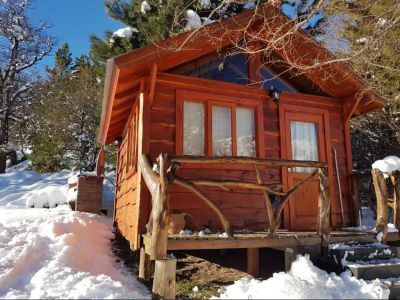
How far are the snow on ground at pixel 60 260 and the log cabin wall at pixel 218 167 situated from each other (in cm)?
153

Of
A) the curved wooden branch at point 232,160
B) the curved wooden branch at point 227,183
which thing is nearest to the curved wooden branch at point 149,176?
the curved wooden branch at point 232,160

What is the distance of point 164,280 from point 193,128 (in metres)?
3.23

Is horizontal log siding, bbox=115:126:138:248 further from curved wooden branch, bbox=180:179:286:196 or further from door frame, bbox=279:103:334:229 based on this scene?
door frame, bbox=279:103:334:229

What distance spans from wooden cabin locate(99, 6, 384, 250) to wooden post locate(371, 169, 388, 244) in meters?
1.44

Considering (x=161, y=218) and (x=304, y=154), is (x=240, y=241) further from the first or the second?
(x=304, y=154)

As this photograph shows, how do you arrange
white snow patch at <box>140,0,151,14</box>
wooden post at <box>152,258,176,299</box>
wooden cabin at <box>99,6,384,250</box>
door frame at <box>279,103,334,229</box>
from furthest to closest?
1. white snow patch at <box>140,0,151,14</box>
2. door frame at <box>279,103,334,229</box>
3. wooden cabin at <box>99,6,384,250</box>
4. wooden post at <box>152,258,176,299</box>

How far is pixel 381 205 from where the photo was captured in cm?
576

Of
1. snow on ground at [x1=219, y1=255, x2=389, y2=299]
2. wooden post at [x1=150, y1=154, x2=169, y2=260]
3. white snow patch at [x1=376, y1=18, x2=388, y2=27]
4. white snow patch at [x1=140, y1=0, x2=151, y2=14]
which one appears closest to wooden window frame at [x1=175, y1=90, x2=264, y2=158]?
wooden post at [x1=150, y1=154, x2=169, y2=260]

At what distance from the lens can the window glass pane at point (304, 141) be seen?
23.8 feet

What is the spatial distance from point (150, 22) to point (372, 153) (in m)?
9.99

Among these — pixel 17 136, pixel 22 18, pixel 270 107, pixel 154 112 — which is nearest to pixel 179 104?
pixel 154 112

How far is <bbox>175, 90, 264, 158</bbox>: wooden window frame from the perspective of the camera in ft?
20.7

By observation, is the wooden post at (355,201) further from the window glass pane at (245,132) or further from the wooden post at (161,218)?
the wooden post at (161,218)

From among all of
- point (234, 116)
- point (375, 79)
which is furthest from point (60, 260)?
point (375, 79)
